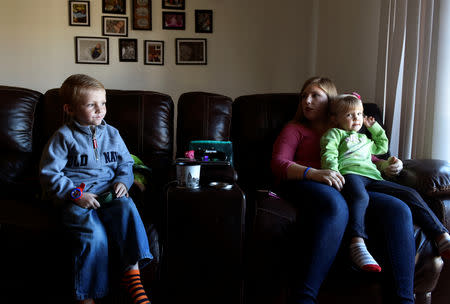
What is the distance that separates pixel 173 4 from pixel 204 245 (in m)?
2.53

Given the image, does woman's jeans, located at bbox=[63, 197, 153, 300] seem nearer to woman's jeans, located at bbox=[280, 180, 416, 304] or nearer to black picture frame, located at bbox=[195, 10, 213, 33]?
woman's jeans, located at bbox=[280, 180, 416, 304]

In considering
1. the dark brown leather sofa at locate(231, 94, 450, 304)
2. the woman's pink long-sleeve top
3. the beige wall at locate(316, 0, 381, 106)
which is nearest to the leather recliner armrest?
the dark brown leather sofa at locate(231, 94, 450, 304)

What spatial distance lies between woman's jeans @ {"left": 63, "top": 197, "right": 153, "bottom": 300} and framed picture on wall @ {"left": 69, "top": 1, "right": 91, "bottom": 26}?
239 cm

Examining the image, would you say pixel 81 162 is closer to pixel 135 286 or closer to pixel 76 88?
pixel 76 88

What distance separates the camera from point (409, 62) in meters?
2.01

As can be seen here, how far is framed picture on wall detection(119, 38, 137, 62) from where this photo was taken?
3.26 metres

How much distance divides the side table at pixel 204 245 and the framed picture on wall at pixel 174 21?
2258mm

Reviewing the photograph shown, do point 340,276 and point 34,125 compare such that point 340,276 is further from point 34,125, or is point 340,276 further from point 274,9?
point 274,9

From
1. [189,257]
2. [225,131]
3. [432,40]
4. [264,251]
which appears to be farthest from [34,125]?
[432,40]

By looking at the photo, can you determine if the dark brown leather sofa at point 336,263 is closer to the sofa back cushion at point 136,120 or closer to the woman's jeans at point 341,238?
the woman's jeans at point 341,238

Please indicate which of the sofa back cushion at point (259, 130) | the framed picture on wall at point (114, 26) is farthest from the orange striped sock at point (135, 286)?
the framed picture on wall at point (114, 26)

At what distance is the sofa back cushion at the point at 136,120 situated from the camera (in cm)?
199

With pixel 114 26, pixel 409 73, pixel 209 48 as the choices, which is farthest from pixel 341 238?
pixel 114 26

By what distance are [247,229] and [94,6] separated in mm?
2688
